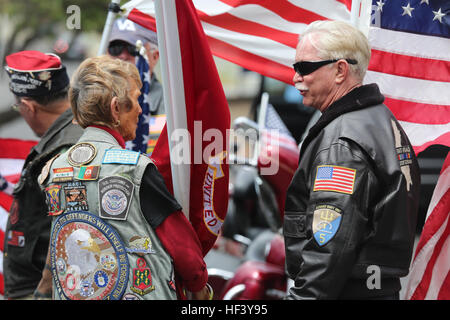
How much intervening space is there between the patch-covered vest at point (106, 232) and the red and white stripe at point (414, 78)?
5.51 feet

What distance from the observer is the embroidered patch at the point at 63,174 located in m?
2.53

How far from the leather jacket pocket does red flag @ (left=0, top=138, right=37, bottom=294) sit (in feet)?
8.33

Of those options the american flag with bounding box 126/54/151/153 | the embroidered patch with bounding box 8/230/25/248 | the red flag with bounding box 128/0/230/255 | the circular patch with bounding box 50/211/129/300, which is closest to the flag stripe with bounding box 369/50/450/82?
the red flag with bounding box 128/0/230/255

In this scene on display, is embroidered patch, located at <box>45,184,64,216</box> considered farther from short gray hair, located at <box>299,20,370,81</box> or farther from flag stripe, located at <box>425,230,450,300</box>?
flag stripe, located at <box>425,230,450,300</box>

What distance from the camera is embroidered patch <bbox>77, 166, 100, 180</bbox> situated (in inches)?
98.0

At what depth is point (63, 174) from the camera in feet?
8.36

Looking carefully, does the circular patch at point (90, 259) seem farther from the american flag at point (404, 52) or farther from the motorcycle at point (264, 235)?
the motorcycle at point (264, 235)

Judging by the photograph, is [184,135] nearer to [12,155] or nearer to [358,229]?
[358,229]

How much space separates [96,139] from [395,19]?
1883 millimetres

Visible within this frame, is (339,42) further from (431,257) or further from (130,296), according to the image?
(431,257)

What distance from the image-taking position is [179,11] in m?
2.79

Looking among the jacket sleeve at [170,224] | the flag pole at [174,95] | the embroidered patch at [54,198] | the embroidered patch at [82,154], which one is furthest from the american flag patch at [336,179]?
the embroidered patch at [54,198]

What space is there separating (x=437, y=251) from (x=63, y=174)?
6.79ft
